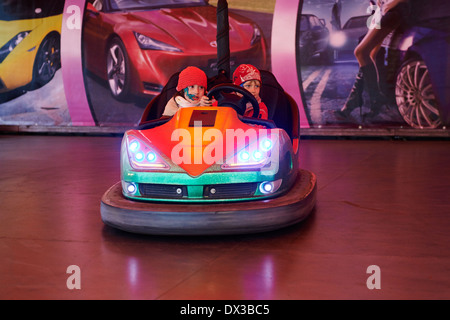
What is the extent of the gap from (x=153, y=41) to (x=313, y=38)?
2.52 meters

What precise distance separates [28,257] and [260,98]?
1.59 metres

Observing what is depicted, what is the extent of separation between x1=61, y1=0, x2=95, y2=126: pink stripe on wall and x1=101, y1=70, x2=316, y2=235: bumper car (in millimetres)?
7049

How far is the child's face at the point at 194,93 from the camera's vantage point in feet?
9.15

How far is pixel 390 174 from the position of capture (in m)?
4.30

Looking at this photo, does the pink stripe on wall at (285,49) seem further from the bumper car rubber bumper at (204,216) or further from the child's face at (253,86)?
the bumper car rubber bumper at (204,216)

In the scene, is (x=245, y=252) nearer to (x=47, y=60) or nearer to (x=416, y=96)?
(x=416, y=96)

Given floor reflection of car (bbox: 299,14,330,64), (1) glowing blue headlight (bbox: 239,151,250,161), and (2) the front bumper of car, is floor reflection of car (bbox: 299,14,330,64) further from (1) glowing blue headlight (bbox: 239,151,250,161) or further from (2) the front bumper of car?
(1) glowing blue headlight (bbox: 239,151,250,161)

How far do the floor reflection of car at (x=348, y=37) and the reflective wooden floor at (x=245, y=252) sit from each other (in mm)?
4343

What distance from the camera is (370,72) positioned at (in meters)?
7.74

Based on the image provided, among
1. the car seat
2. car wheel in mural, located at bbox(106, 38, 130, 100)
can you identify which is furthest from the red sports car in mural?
the car seat

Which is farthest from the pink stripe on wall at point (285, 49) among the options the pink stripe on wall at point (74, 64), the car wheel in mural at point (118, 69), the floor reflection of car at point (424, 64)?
the pink stripe on wall at point (74, 64)

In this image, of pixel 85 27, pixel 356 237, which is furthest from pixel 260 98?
pixel 85 27

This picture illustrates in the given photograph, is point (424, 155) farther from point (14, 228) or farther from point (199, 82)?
point (14, 228)

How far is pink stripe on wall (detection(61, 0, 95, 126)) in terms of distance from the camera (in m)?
9.22
